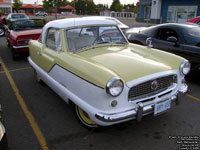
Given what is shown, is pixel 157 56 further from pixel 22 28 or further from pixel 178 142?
pixel 22 28

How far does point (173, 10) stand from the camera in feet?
76.3

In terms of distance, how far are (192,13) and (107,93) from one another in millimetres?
22952

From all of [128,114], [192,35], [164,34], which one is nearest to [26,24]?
[164,34]

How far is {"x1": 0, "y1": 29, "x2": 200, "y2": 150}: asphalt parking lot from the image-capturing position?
2.71 metres

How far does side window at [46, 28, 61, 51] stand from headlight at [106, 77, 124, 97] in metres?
1.54

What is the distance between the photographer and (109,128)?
308cm

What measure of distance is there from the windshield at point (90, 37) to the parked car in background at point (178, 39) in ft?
2.74

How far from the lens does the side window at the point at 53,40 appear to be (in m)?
3.55

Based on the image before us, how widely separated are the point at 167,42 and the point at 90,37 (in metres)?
2.59

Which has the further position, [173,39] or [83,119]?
[173,39]

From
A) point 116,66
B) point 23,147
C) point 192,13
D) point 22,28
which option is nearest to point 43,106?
point 23,147

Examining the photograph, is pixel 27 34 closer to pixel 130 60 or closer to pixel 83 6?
pixel 130 60

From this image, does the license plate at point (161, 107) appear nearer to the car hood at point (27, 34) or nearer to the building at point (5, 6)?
the car hood at point (27, 34)

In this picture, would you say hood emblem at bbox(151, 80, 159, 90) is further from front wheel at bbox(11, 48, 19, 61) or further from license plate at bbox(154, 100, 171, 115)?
front wheel at bbox(11, 48, 19, 61)
